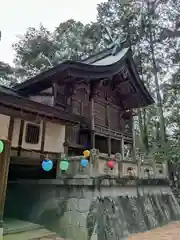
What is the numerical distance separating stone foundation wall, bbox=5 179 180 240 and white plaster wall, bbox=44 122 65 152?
146 cm

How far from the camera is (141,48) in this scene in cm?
2219

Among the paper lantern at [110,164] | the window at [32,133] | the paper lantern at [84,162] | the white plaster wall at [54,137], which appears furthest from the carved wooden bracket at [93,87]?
the paper lantern at [84,162]

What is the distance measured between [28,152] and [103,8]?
22751mm

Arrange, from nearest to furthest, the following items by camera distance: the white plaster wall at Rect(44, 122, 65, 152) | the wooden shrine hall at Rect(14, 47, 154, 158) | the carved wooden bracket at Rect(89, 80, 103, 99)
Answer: the white plaster wall at Rect(44, 122, 65, 152), the wooden shrine hall at Rect(14, 47, 154, 158), the carved wooden bracket at Rect(89, 80, 103, 99)

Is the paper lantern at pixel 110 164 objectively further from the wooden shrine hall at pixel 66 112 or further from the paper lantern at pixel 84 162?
the wooden shrine hall at pixel 66 112

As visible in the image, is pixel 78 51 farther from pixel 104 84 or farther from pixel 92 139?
pixel 92 139

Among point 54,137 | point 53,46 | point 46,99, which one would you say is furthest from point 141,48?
point 54,137

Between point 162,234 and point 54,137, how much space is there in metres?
6.18

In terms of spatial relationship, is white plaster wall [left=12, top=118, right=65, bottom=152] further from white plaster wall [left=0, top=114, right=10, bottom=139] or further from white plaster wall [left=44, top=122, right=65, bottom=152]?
white plaster wall [left=0, top=114, right=10, bottom=139]

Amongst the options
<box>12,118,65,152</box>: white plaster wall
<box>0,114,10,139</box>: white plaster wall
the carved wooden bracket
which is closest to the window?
<box>12,118,65,152</box>: white plaster wall

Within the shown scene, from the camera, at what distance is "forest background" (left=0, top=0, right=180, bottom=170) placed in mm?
18438

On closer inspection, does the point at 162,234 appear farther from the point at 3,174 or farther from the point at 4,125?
the point at 4,125

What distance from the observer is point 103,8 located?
79.6 feet

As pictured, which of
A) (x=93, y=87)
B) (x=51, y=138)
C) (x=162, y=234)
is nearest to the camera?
(x=162, y=234)
